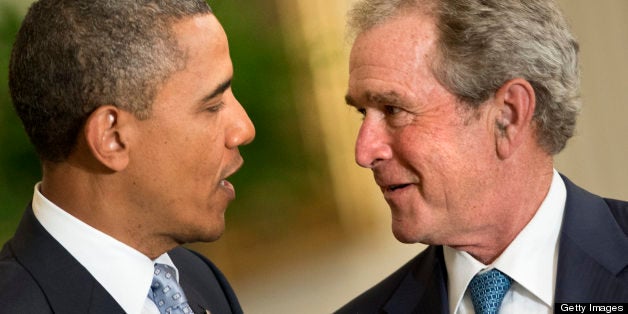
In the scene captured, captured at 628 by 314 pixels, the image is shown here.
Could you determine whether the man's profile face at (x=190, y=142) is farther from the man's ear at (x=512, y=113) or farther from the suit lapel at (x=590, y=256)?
the suit lapel at (x=590, y=256)

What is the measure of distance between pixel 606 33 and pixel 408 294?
1.56 m

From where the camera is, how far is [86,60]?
1.82m

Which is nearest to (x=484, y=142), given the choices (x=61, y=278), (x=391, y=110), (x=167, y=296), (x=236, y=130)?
(x=391, y=110)

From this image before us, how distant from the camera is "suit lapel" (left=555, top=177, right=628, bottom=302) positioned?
1831mm

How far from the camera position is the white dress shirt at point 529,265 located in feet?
6.17

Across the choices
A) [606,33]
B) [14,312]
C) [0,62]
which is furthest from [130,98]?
[606,33]

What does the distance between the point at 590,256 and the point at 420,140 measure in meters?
0.37

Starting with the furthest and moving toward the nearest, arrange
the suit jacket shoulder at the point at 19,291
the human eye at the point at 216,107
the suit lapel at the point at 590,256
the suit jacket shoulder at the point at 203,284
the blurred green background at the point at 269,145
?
the blurred green background at the point at 269,145 < the suit jacket shoulder at the point at 203,284 < the human eye at the point at 216,107 < the suit lapel at the point at 590,256 < the suit jacket shoulder at the point at 19,291

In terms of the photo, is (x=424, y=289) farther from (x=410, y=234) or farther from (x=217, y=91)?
(x=217, y=91)

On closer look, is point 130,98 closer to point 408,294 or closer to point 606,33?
point 408,294

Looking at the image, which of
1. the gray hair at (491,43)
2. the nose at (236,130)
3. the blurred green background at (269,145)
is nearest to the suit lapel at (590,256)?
the gray hair at (491,43)

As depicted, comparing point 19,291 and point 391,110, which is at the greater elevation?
point 391,110

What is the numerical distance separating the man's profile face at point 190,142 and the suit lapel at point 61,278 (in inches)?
6.3

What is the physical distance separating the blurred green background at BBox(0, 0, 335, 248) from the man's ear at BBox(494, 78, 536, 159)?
49.3 inches
